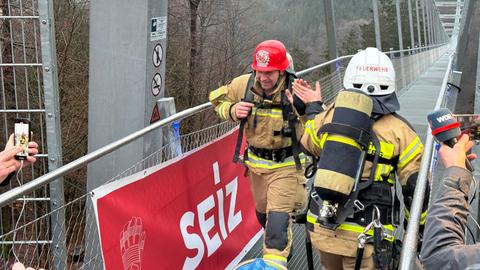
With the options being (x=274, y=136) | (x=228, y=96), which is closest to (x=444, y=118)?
(x=274, y=136)

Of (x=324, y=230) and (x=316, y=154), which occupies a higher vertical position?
(x=316, y=154)

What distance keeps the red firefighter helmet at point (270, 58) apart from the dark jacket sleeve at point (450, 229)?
200 centimetres

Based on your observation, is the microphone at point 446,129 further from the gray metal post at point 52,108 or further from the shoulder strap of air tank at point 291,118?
the gray metal post at point 52,108

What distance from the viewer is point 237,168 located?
201 inches

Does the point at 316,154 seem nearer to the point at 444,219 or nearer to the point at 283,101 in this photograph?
the point at 283,101

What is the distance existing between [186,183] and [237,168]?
111cm

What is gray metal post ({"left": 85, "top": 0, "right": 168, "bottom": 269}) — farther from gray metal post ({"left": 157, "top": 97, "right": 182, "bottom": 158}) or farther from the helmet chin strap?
the helmet chin strap

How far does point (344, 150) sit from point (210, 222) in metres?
1.63

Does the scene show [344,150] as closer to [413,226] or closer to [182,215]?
[413,226]

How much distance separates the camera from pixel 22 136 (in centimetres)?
327

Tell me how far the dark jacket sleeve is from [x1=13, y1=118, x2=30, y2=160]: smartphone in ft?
6.81

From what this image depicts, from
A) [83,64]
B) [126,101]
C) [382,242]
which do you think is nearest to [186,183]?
[126,101]

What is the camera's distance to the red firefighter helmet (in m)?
4.30

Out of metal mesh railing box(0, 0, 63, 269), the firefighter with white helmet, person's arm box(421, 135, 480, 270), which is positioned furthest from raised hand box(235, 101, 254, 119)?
person's arm box(421, 135, 480, 270)
